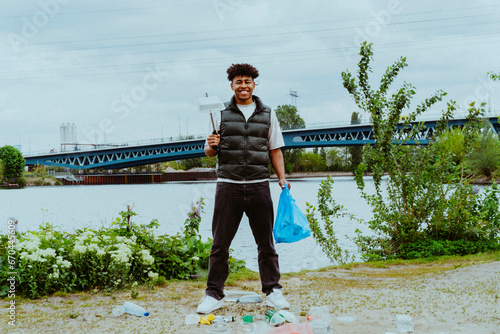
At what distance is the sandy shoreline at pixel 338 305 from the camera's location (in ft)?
12.2

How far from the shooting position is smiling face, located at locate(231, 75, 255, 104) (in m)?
4.31

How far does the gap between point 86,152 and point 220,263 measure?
5385 centimetres

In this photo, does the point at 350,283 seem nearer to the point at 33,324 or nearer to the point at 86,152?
the point at 33,324

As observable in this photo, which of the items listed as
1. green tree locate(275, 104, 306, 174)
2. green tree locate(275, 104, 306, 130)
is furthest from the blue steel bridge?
green tree locate(275, 104, 306, 130)

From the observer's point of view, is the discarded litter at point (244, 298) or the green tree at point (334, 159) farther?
the green tree at point (334, 159)

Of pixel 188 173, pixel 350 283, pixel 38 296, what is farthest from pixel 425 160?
pixel 188 173

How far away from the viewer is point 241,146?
166 inches

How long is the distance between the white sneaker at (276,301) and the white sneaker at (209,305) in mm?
452

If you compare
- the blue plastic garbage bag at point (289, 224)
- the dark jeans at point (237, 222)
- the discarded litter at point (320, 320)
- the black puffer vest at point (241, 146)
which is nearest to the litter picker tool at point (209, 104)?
the black puffer vest at point (241, 146)

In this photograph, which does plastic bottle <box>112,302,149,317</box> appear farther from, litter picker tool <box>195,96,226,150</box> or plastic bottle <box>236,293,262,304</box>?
litter picker tool <box>195,96,226,150</box>

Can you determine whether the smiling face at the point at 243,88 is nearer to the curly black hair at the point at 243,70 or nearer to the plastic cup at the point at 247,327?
the curly black hair at the point at 243,70

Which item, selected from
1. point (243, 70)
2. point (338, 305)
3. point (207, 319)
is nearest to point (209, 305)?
point (207, 319)

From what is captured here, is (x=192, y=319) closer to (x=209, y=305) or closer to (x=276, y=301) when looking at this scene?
(x=209, y=305)

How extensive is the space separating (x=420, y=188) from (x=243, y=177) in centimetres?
532
